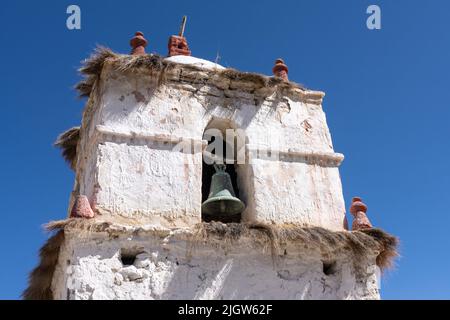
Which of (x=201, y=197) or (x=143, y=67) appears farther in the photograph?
(x=143, y=67)

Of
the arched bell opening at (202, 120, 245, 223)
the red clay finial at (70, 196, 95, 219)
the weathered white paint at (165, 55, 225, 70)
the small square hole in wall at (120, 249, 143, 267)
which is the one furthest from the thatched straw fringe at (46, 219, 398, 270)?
the weathered white paint at (165, 55, 225, 70)

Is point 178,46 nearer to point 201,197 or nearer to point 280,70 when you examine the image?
point 280,70

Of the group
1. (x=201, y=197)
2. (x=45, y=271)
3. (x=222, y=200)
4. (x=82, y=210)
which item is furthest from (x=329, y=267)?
(x=45, y=271)

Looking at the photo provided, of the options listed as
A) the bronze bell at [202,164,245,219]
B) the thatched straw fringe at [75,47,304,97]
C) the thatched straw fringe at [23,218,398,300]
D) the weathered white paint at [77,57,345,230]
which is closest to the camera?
the thatched straw fringe at [23,218,398,300]

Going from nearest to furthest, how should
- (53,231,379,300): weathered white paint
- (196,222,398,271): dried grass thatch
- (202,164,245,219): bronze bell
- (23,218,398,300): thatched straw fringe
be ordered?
1. (53,231,379,300): weathered white paint
2. (23,218,398,300): thatched straw fringe
3. (196,222,398,271): dried grass thatch
4. (202,164,245,219): bronze bell

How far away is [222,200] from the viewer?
709 cm

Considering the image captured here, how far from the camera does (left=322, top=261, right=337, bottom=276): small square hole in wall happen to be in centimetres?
696

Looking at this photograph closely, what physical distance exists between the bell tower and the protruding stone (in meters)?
0.59

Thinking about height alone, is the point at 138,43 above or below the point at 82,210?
above

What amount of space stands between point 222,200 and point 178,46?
9.83 feet

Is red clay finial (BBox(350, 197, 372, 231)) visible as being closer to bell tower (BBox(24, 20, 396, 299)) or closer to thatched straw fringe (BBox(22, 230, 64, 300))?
bell tower (BBox(24, 20, 396, 299))

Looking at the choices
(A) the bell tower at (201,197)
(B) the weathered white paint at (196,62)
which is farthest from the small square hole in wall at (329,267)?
(B) the weathered white paint at (196,62)
